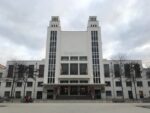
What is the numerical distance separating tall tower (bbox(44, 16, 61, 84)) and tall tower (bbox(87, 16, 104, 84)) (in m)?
13.4

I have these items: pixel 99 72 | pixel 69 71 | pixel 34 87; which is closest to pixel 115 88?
pixel 99 72

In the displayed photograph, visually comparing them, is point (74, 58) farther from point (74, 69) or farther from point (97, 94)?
point (97, 94)

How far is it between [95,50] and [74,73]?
500 inches

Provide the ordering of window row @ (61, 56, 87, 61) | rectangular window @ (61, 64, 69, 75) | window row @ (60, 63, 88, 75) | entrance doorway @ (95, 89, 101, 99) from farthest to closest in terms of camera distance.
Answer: window row @ (61, 56, 87, 61)
rectangular window @ (61, 64, 69, 75)
window row @ (60, 63, 88, 75)
entrance doorway @ (95, 89, 101, 99)

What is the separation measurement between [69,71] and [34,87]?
50.8 ft

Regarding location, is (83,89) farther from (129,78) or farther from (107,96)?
(129,78)

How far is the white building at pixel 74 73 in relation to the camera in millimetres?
58906

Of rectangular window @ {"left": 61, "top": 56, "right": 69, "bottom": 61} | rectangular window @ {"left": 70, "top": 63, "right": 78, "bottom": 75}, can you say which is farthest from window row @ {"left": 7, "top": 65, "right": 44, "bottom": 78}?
rectangular window @ {"left": 70, "top": 63, "right": 78, "bottom": 75}

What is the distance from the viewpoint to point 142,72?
2571 inches

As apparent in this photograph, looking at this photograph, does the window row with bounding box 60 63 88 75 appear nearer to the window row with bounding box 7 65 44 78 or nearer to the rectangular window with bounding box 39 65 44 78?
the rectangular window with bounding box 39 65 44 78

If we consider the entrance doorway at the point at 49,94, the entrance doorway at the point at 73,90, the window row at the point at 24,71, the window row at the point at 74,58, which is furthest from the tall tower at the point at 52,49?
the entrance doorway at the point at 73,90

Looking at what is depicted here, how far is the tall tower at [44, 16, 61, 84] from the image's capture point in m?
60.9

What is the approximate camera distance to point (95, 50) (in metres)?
64.4

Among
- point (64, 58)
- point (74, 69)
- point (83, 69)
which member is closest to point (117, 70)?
point (83, 69)
